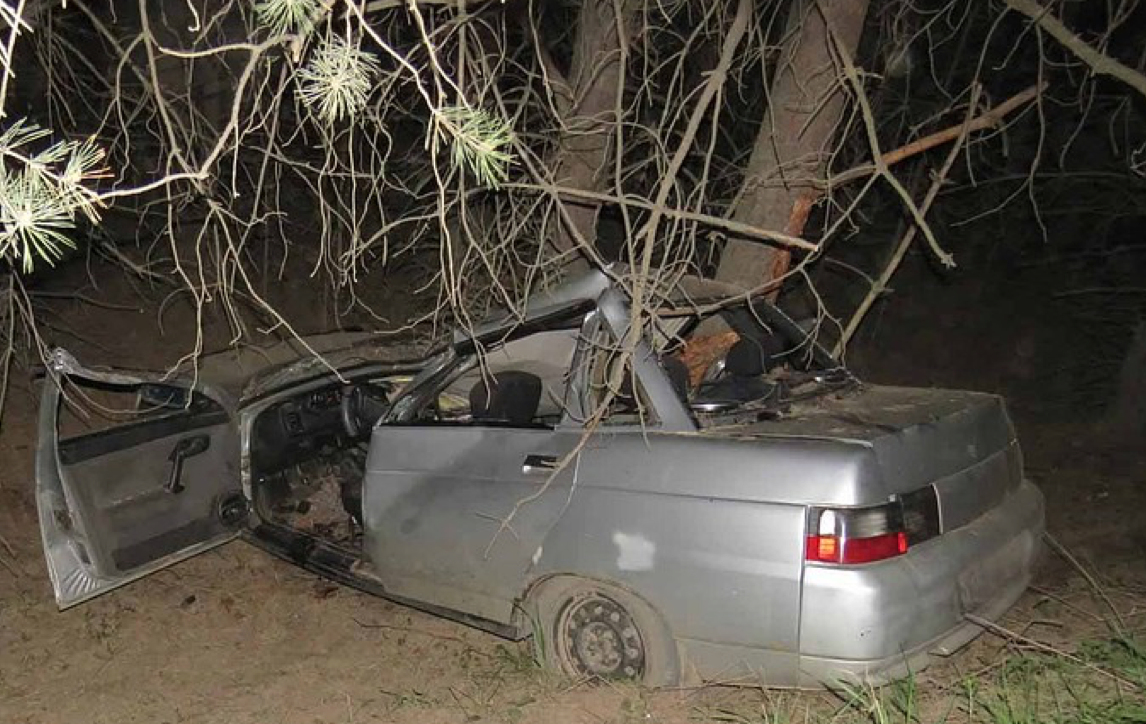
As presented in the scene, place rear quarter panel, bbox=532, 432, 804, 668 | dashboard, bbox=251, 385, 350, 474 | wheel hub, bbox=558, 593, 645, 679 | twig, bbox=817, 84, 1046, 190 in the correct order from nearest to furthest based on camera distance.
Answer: rear quarter panel, bbox=532, 432, 804, 668
wheel hub, bbox=558, 593, 645, 679
twig, bbox=817, 84, 1046, 190
dashboard, bbox=251, 385, 350, 474

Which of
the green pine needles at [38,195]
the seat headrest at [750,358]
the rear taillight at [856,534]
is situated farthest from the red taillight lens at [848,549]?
the green pine needles at [38,195]

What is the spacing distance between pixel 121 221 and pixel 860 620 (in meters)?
9.03

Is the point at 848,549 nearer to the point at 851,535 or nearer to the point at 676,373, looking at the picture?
the point at 851,535

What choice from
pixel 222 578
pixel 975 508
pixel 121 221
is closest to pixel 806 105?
pixel 975 508

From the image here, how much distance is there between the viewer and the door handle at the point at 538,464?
4238 millimetres

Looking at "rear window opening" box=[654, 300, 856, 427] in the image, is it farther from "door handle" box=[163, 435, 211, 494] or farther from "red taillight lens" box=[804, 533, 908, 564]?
"door handle" box=[163, 435, 211, 494]

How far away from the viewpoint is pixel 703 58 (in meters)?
7.54

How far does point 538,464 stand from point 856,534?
4.54ft

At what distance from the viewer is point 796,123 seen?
18.8 ft

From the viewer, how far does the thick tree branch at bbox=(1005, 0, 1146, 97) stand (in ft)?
13.0

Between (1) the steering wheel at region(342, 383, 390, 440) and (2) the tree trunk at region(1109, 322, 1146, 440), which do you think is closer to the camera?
(1) the steering wheel at region(342, 383, 390, 440)

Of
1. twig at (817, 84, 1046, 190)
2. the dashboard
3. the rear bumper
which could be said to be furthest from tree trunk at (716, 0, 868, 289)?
the dashboard

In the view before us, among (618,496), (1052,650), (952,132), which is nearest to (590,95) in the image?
(952,132)

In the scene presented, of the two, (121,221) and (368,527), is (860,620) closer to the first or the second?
(368,527)
